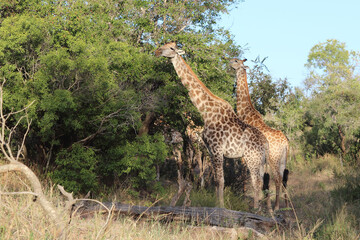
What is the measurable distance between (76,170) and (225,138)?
144 inches

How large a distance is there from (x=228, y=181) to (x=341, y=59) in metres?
46.0

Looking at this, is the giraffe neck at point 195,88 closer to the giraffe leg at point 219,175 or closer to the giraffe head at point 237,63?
the giraffe leg at point 219,175

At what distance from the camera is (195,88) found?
984 cm

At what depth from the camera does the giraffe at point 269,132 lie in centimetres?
1055

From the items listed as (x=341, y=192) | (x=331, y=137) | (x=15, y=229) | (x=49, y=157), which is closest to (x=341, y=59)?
(x=331, y=137)

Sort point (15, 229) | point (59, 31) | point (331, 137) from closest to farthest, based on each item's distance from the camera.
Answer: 1. point (15, 229)
2. point (59, 31)
3. point (331, 137)

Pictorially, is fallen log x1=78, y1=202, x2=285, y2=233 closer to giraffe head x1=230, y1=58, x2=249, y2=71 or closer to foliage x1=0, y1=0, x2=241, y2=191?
foliage x1=0, y1=0, x2=241, y2=191

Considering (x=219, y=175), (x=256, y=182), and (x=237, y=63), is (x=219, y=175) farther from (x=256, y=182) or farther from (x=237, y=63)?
(x=237, y=63)

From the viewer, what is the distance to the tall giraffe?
9297 millimetres

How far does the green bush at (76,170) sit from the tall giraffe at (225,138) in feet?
9.03

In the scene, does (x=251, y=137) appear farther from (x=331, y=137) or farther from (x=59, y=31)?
(x=331, y=137)

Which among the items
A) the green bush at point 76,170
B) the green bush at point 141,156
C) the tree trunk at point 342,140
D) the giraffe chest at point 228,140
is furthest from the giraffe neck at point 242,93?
the tree trunk at point 342,140

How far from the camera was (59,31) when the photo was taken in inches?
447

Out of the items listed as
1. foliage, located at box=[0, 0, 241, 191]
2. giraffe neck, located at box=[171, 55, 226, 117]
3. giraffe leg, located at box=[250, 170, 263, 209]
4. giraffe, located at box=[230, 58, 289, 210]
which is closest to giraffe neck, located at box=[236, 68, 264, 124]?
giraffe, located at box=[230, 58, 289, 210]
